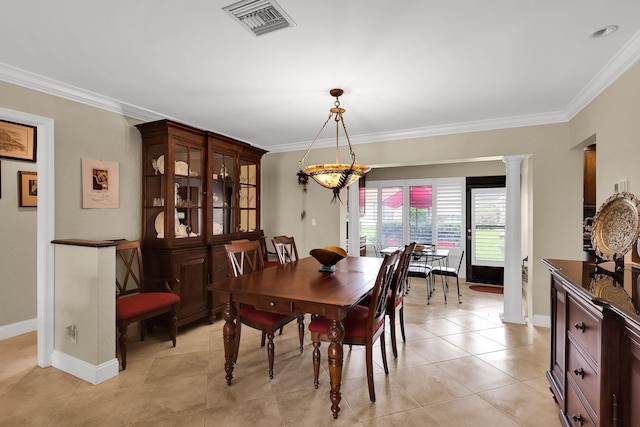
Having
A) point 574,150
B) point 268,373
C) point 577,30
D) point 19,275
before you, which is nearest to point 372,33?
point 577,30

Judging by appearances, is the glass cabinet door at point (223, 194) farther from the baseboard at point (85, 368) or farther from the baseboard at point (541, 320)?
the baseboard at point (541, 320)

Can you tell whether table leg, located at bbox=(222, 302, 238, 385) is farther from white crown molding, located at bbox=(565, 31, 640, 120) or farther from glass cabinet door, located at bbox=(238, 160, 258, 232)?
white crown molding, located at bbox=(565, 31, 640, 120)

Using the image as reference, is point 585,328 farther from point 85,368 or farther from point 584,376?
point 85,368

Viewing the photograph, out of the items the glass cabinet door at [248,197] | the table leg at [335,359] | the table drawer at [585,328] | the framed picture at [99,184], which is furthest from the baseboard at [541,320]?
the framed picture at [99,184]

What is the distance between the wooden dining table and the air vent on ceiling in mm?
1632

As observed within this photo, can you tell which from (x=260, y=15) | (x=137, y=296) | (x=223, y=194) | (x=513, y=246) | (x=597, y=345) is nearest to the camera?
(x=597, y=345)

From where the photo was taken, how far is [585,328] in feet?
5.00

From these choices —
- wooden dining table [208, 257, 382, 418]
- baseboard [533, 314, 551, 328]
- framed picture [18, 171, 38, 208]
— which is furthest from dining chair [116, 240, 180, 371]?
baseboard [533, 314, 551, 328]

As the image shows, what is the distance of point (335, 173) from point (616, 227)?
184cm

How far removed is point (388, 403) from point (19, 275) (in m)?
3.93

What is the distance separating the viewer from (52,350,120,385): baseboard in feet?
8.00

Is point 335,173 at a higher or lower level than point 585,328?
higher

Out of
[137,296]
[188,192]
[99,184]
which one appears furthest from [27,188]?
[137,296]

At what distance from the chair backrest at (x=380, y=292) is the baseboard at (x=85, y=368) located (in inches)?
79.8
